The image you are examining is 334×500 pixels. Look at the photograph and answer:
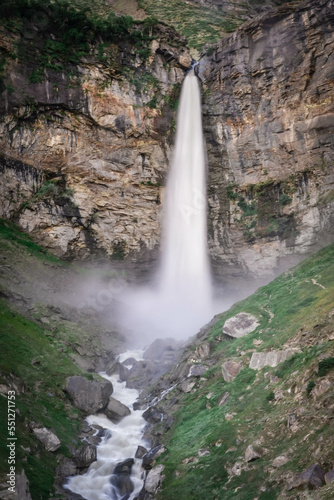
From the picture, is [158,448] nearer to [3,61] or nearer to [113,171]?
[113,171]

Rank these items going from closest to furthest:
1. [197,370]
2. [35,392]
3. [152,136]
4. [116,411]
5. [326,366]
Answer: [326,366] → [35,392] → [116,411] → [197,370] → [152,136]

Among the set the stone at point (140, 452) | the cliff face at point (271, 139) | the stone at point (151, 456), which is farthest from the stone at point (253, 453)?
the cliff face at point (271, 139)

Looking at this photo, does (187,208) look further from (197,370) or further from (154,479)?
(154,479)

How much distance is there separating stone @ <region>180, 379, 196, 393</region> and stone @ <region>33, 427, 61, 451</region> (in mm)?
7758

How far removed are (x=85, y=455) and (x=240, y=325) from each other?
491 inches

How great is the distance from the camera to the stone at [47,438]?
60.0 feet

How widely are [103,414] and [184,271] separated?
2479 centimetres

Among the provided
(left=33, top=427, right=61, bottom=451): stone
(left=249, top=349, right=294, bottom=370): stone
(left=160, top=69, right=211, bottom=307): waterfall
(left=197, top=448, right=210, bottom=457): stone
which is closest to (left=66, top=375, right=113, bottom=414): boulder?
(left=33, top=427, right=61, bottom=451): stone

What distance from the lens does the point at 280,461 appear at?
472 inches

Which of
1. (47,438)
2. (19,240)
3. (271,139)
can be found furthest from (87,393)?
(271,139)

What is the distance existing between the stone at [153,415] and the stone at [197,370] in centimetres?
299

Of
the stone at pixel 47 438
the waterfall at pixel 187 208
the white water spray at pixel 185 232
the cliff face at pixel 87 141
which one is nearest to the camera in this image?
the stone at pixel 47 438

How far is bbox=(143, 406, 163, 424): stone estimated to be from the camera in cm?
2175

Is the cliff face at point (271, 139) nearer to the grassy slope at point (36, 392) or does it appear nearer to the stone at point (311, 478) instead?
the grassy slope at point (36, 392)
